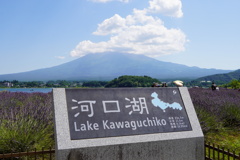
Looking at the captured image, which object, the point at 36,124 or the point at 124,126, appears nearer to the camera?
the point at 124,126

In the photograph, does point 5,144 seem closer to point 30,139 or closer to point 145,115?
point 30,139

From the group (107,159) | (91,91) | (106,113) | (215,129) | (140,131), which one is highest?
(91,91)

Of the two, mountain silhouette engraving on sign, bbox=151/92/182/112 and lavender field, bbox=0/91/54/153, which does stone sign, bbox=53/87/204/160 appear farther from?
lavender field, bbox=0/91/54/153

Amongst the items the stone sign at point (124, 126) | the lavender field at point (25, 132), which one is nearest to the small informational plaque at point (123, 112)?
the stone sign at point (124, 126)

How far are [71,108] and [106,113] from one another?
70cm

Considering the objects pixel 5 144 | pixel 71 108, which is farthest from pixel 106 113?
pixel 5 144

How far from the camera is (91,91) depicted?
5090mm

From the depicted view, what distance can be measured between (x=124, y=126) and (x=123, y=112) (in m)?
0.31

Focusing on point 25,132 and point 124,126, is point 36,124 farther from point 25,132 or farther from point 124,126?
point 124,126

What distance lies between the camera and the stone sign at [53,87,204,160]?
176 inches

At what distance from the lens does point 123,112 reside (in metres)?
5.09

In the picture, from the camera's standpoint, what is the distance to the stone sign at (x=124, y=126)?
4.48 metres

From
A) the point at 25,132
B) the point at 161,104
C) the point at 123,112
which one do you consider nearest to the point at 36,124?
the point at 25,132

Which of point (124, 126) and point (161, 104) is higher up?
point (161, 104)
